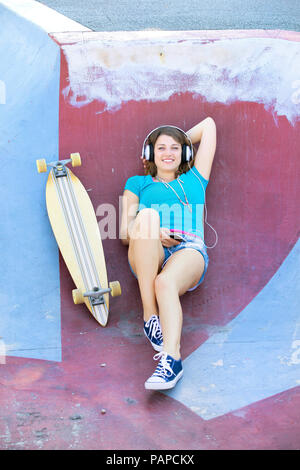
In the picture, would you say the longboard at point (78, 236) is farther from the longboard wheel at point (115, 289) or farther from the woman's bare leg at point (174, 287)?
the woman's bare leg at point (174, 287)

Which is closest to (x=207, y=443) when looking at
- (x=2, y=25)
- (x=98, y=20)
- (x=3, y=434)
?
(x=3, y=434)

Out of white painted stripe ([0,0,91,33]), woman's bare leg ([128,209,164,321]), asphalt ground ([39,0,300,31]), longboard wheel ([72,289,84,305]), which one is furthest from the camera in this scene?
asphalt ground ([39,0,300,31])

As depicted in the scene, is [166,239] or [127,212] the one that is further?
[127,212]

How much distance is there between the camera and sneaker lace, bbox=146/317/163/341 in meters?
2.56

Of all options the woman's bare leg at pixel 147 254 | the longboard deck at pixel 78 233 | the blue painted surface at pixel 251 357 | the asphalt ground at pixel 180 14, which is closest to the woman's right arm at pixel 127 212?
the longboard deck at pixel 78 233

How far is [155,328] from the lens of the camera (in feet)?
Result: 8.40

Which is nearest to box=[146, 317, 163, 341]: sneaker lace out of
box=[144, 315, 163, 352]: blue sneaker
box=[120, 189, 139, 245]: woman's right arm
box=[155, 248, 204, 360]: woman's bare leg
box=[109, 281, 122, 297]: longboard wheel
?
box=[144, 315, 163, 352]: blue sneaker

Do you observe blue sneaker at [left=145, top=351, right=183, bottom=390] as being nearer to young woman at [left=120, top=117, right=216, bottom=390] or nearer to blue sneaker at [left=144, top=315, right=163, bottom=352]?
young woman at [left=120, top=117, right=216, bottom=390]

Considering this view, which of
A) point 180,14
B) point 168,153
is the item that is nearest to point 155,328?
point 168,153

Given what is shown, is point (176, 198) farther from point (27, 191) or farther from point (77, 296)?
point (27, 191)

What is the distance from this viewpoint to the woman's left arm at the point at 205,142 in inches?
121

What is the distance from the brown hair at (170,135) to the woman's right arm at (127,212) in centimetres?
19

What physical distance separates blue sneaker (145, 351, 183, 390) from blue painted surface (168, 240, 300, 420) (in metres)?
0.07

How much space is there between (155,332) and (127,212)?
0.71 m
